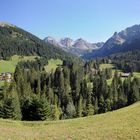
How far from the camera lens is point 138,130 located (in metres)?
38.9

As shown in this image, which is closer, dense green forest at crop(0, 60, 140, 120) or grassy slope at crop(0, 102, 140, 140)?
grassy slope at crop(0, 102, 140, 140)

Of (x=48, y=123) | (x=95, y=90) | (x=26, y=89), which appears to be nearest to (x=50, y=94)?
(x=26, y=89)

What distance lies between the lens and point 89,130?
40750mm

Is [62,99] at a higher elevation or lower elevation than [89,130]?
lower

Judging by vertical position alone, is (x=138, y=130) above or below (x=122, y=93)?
above

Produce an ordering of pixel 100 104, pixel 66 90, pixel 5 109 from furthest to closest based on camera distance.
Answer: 1. pixel 66 90
2. pixel 100 104
3. pixel 5 109

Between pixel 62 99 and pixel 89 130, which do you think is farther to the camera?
pixel 62 99

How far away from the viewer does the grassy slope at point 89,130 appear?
3641 centimetres

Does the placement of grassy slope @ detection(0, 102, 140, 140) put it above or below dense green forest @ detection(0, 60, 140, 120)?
above

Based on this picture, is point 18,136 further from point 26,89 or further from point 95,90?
point 95,90

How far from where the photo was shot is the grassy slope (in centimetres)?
3641

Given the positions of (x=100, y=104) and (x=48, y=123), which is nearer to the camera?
(x=48, y=123)

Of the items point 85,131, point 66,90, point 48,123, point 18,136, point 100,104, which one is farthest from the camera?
point 66,90

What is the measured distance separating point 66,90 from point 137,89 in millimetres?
47095
